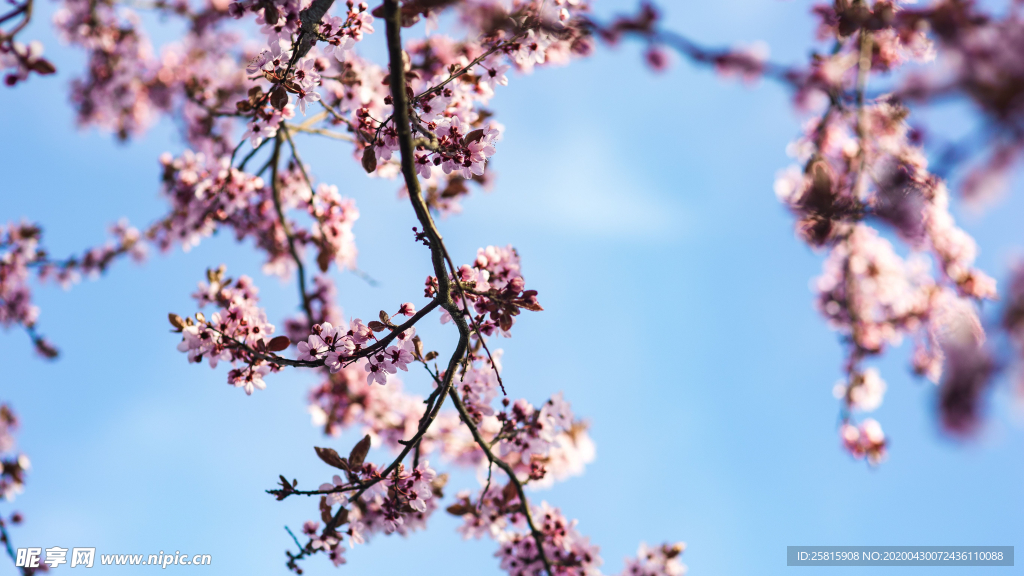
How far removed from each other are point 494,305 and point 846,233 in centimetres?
332

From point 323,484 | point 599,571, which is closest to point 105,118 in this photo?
point 323,484

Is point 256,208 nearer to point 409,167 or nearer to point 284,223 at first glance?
point 284,223

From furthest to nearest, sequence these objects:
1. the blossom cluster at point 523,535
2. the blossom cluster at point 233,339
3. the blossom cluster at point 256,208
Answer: the blossom cluster at point 256,208
the blossom cluster at point 523,535
the blossom cluster at point 233,339

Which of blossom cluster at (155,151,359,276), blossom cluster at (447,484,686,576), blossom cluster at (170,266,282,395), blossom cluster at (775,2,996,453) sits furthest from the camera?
blossom cluster at (155,151,359,276)

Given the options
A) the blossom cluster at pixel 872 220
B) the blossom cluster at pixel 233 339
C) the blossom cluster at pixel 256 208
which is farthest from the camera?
the blossom cluster at pixel 256 208

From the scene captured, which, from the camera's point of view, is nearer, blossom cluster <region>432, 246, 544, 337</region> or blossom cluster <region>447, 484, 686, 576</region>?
blossom cluster <region>432, 246, 544, 337</region>

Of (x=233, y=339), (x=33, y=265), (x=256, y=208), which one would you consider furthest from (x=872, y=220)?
(x=33, y=265)

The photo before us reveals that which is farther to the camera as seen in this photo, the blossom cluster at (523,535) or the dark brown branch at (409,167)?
the blossom cluster at (523,535)

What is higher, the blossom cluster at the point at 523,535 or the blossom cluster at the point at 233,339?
the blossom cluster at the point at 233,339

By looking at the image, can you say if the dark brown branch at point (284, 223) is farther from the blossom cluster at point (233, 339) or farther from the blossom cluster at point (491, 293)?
the blossom cluster at point (491, 293)

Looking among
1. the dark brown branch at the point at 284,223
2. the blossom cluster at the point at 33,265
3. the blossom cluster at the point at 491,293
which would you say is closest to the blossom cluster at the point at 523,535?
the blossom cluster at the point at 491,293

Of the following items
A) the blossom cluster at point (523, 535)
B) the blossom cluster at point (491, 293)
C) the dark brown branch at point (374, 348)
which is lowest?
the blossom cluster at point (523, 535)

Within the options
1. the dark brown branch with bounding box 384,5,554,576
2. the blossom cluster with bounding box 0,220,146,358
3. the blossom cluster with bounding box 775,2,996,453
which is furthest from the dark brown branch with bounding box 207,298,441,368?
the blossom cluster with bounding box 0,220,146,358

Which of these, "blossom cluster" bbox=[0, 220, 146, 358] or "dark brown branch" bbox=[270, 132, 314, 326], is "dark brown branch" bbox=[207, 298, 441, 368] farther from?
"blossom cluster" bbox=[0, 220, 146, 358]
